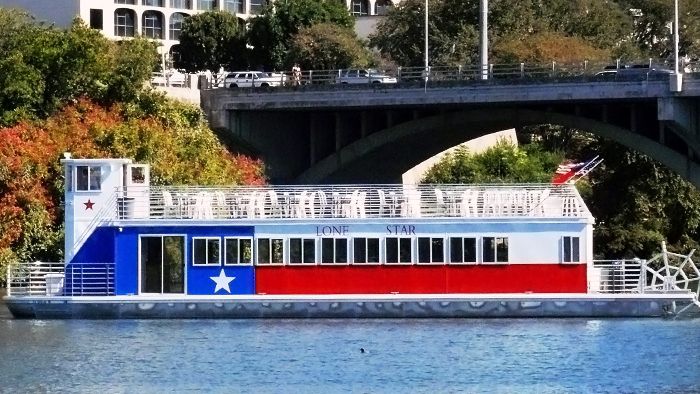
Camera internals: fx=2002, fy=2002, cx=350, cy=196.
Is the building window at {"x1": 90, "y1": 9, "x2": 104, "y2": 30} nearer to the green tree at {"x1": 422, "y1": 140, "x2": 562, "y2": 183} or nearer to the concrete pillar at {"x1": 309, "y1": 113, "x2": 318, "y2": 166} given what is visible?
the green tree at {"x1": 422, "y1": 140, "x2": 562, "y2": 183}

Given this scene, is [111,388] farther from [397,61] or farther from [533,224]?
[397,61]

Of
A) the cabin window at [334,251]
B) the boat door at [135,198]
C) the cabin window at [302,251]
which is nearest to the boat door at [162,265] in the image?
the boat door at [135,198]

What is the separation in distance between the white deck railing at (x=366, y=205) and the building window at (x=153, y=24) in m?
74.6

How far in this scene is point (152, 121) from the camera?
8212 cm

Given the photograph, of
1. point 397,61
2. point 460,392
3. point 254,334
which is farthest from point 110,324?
point 397,61

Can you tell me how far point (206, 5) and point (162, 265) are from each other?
262 ft

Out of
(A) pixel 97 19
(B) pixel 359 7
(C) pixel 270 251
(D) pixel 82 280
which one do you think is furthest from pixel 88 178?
(B) pixel 359 7

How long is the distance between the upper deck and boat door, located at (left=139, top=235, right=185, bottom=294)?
2.50 feet

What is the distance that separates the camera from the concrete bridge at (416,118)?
255ft

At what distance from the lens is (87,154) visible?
3056 inches

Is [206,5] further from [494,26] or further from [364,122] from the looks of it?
[364,122]

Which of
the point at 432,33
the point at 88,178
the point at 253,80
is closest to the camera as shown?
the point at 88,178

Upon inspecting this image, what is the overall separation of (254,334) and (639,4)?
69918mm

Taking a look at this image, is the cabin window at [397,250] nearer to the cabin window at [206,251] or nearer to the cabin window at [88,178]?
the cabin window at [206,251]
